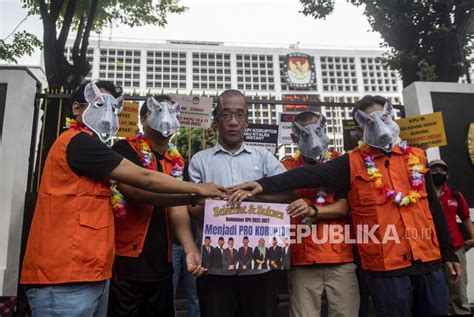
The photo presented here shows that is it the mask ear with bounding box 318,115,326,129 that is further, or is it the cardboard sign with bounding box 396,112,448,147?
the cardboard sign with bounding box 396,112,448,147

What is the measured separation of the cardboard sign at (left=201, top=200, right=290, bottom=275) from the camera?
2.39 metres

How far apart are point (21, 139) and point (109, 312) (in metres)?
2.98

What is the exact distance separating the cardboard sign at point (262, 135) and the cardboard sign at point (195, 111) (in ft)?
2.68

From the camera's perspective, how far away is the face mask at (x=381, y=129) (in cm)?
290

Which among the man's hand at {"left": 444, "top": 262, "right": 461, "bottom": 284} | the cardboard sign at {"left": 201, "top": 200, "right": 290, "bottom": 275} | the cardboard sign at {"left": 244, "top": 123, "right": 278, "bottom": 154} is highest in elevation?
the cardboard sign at {"left": 244, "top": 123, "right": 278, "bottom": 154}

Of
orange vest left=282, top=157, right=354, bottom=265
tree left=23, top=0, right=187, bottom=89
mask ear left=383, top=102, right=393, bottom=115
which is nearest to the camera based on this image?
orange vest left=282, top=157, right=354, bottom=265

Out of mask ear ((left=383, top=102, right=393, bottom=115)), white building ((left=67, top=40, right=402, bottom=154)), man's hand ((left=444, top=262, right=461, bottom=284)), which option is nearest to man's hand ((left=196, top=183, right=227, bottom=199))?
mask ear ((left=383, top=102, right=393, bottom=115))

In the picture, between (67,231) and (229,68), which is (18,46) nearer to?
(67,231)

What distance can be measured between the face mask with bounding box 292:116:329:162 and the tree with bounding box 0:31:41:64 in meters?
9.31

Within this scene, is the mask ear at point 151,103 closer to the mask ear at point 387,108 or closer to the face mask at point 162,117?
the face mask at point 162,117

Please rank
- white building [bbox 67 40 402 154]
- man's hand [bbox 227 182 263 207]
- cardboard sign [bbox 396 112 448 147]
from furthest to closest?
white building [bbox 67 40 402 154]
cardboard sign [bbox 396 112 448 147]
man's hand [bbox 227 182 263 207]

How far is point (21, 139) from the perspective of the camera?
4508 millimetres

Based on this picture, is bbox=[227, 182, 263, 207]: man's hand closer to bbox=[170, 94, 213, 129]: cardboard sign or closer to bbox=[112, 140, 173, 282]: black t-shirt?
bbox=[112, 140, 173, 282]: black t-shirt

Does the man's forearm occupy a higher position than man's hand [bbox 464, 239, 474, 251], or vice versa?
the man's forearm
